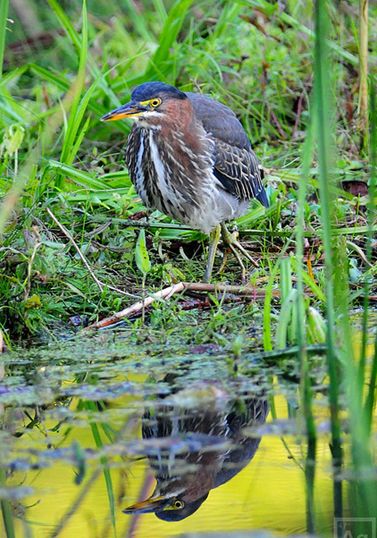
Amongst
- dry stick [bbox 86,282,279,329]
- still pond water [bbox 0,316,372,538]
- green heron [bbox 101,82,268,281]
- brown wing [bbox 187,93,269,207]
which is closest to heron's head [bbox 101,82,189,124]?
green heron [bbox 101,82,268,281]

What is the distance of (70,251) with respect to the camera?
6293 mm

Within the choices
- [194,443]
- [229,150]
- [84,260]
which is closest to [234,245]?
[229,150]

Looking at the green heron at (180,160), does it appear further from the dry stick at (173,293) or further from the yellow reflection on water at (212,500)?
the yellow reflection on water at (212,500)

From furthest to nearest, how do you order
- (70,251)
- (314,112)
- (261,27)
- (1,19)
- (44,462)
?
(261,27) < (70,251) < (1,19) < (44,462) < (314,112)

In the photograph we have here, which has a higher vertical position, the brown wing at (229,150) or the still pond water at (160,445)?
the brown wing at (229,150)

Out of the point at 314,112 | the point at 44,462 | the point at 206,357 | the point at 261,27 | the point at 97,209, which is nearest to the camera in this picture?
the point at 314,112

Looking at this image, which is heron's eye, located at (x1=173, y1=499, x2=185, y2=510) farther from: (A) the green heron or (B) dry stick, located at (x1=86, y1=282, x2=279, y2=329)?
(A) the green heron

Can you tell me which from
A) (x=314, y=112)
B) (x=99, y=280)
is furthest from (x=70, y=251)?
(x=314, y=112)

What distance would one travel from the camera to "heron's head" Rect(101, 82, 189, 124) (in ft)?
19.9

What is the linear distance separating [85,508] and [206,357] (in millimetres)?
1522

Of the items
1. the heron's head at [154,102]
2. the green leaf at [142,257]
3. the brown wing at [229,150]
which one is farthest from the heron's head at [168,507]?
the brown wing at [229,150]

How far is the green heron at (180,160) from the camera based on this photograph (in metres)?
6.12

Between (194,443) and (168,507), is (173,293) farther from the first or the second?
(168,507)

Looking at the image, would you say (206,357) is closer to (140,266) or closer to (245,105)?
(140,266)
